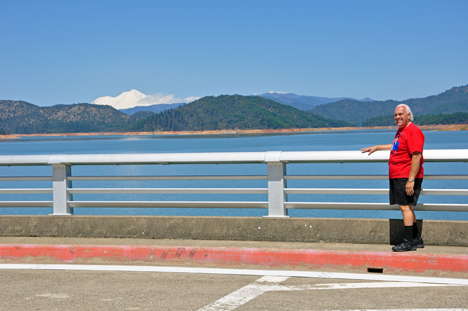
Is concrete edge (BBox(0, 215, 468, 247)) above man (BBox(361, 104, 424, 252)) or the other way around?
the other way around

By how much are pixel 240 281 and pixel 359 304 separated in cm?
137

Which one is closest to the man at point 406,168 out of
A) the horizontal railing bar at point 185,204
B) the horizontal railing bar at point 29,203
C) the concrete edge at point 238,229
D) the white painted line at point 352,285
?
the concrete edge at point 238,229

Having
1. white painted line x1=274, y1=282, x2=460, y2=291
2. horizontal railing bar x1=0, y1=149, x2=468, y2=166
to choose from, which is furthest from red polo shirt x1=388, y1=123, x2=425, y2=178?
white painted line x1=274, y1=282, x2=460, y2=291

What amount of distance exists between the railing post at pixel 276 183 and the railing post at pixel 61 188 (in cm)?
285

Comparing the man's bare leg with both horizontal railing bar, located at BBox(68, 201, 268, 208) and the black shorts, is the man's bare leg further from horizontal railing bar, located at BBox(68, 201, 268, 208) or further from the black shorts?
horizontal railing bar, located at BBox(68, 201, 268, 208)

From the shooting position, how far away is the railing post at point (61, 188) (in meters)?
6.96

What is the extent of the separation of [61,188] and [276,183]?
303cm

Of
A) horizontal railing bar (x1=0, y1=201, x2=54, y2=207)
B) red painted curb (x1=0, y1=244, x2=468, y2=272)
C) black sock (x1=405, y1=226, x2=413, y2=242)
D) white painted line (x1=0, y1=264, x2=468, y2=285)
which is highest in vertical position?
horizontal railing bar (x1=0, y1=201, x2=54, y2=207)

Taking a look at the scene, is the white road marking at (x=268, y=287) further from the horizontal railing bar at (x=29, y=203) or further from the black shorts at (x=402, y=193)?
the horizontal railing bar at (x=29, y=203)

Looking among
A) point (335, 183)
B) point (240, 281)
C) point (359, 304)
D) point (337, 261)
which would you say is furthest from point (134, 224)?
point (335, 183)

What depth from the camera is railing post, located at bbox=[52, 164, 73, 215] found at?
22.8ft

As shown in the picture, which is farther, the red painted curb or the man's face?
the man's face

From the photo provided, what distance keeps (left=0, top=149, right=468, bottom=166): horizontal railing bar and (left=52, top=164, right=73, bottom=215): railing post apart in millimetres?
109

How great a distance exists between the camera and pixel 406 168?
5.59m
